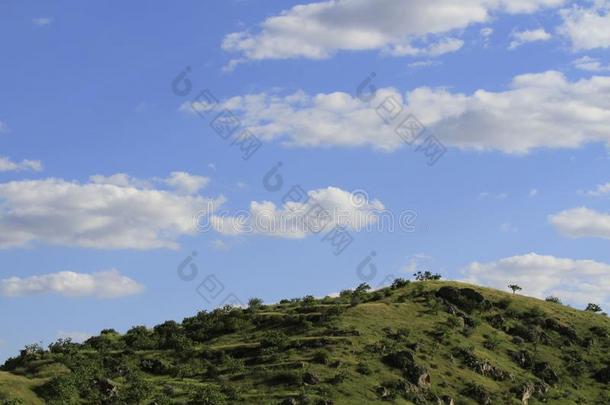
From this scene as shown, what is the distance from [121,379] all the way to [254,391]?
19422 millimetres

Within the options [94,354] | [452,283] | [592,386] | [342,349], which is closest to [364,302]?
[452,283]

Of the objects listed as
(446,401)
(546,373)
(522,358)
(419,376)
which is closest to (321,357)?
(419,376)

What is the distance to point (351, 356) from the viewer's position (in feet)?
366

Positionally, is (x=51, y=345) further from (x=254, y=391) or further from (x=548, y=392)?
(x=548, y=392)

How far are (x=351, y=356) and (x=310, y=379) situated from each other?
12.1 m

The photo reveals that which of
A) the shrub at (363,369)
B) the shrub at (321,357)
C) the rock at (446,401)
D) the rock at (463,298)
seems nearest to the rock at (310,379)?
the shrub at (321,357)

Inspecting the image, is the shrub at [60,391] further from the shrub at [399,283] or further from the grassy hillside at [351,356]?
the shrub at [399,283]

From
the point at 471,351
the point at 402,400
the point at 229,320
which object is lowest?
the point at 402,400

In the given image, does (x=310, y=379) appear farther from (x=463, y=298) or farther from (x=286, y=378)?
(x=463, y=298)

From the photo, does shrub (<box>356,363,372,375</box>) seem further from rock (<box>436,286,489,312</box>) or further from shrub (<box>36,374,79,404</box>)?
shrub (<box>36,374,79,404</box>)

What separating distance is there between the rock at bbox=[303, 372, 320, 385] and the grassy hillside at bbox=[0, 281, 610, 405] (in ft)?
0.70

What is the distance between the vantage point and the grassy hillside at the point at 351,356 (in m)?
97.6

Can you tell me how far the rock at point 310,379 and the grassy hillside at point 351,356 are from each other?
0.70ft

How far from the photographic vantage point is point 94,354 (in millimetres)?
116938
